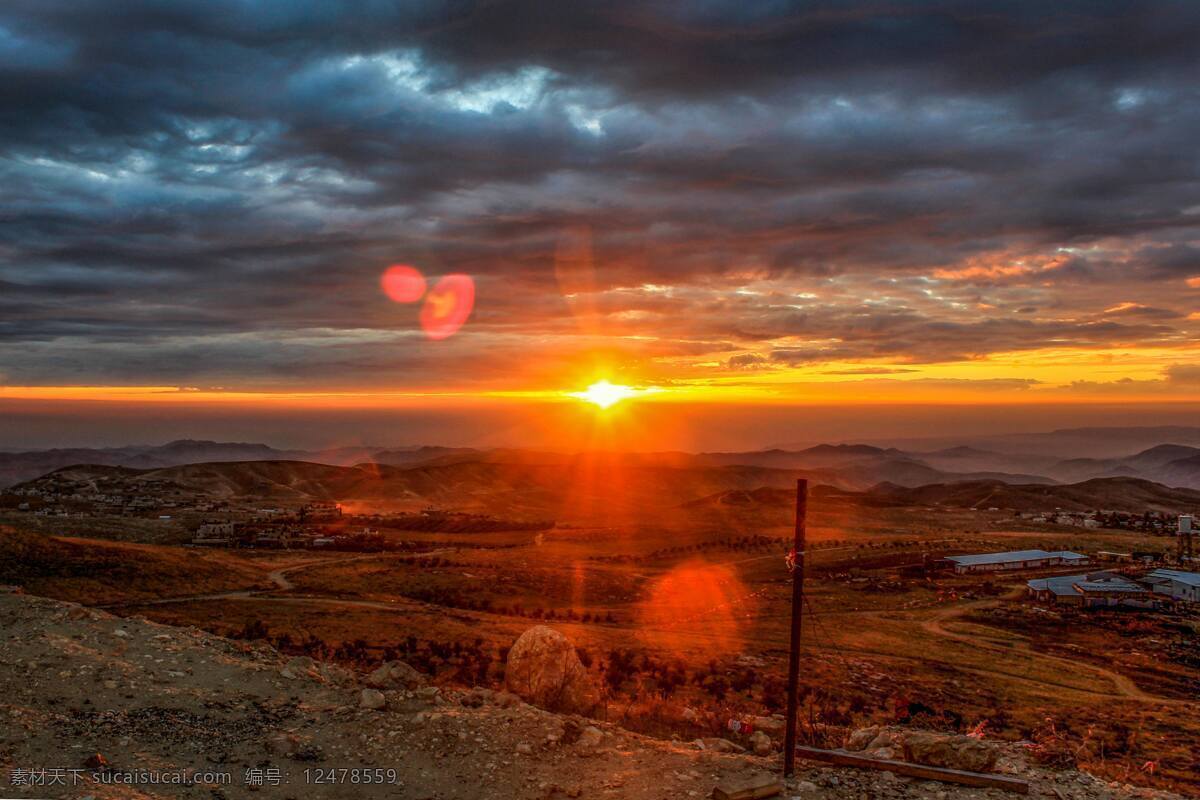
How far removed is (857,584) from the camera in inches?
2151

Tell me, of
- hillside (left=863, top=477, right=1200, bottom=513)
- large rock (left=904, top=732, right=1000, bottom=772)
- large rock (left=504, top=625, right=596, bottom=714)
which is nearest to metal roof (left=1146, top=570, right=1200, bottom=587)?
large rock (left=904, top=732, right=1000, bottom=772)


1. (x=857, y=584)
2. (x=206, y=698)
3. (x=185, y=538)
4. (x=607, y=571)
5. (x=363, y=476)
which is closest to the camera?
(x=206, y=698)

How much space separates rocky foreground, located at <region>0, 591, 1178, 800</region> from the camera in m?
11.2

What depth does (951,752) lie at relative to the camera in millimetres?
12641

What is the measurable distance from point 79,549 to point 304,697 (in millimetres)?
34223

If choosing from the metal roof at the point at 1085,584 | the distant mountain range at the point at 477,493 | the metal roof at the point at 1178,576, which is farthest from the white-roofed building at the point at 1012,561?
the distant mountain range at the point at 477,493

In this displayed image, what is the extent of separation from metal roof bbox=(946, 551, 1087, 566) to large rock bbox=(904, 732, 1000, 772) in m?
54.3

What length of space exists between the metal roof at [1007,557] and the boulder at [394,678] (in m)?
57.3

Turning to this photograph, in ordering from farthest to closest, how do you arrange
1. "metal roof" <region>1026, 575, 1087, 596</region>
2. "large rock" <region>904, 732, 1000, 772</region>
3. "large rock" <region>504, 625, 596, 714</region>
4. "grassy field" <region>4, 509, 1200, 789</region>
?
"metal roof" <region>1026, 575, 1087, 596</region> < "grassy field" <region>4, 509, 1200, 789</region> < "large rock" <region>504, 625, 596, 714</region> < "large rock" <region>904, 732, 1000, 772</region>

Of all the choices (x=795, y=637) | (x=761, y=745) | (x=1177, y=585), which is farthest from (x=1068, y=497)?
(x=795, y=637)

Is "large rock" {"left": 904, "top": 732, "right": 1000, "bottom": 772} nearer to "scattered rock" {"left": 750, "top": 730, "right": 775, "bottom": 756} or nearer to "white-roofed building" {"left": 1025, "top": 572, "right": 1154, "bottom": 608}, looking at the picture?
"scattered rock" {"left": 750, "top": 730, "right": 775, "bottom": 756}

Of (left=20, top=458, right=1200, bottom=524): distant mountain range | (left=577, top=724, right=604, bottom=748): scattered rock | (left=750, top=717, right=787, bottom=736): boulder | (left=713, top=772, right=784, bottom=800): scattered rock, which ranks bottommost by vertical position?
(left=20, top=458, right=1200, bottom=524): distant mountain range

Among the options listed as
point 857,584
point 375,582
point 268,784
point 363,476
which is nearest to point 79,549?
point 375,582

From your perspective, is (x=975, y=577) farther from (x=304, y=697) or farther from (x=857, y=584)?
(x=304, y=697)
